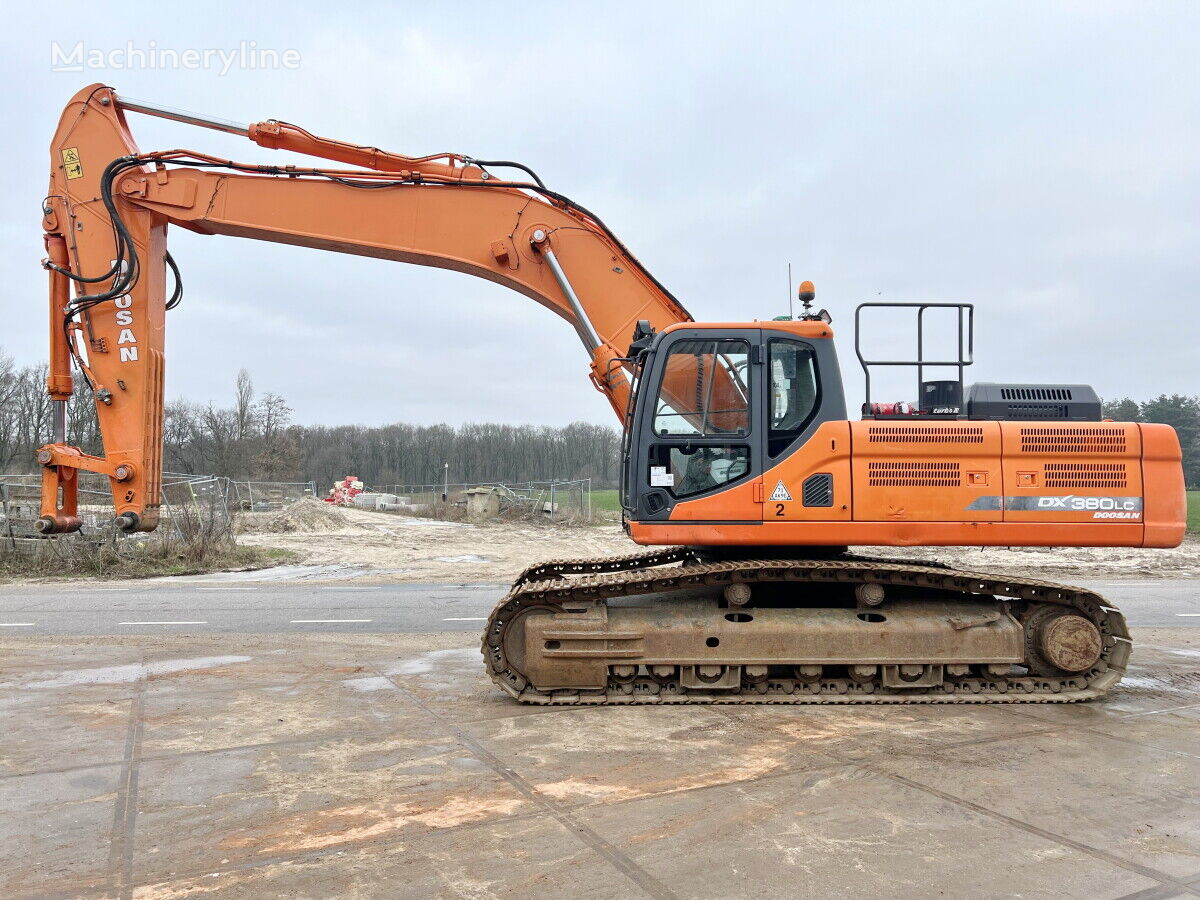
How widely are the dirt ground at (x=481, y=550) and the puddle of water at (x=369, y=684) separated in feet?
26.2

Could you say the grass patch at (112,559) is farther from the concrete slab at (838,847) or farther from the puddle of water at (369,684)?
the concrete slab at (838,847)

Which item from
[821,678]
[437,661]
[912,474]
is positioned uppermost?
[912,474]

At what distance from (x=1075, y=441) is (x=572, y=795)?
15.3ft

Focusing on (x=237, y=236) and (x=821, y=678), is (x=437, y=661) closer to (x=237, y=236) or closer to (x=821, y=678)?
(x=821, y=678)

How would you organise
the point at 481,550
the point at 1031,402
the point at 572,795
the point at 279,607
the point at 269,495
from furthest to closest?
1. the point at 269,495
2. the point at 481,550
3. the point at 279,607
4. the point at 1031,402
5. the point at 572,795

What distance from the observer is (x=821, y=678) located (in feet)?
22.1

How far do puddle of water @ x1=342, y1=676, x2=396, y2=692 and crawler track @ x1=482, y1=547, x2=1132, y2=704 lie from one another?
3.45ft

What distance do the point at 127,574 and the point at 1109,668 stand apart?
16.5 m

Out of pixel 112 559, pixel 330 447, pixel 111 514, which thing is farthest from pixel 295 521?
pixel 330 447

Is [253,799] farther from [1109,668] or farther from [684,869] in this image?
[1109,668]

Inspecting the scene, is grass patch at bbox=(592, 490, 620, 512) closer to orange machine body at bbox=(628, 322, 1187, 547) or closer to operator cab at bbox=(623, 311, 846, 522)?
operator cab at bbox=(623, 311, 846, 522)

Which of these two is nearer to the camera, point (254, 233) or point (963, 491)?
point (963, 491)

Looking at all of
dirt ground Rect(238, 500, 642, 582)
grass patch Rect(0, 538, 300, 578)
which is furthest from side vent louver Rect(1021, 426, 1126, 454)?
grass patch Rect(0, 538, 300, 578)

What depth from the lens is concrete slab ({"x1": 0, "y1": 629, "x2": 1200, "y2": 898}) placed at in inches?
144
